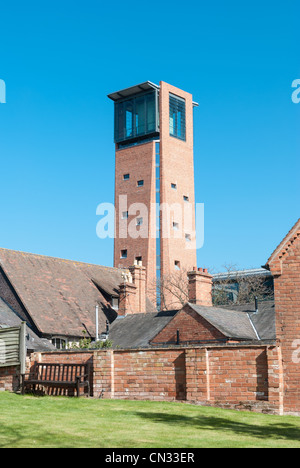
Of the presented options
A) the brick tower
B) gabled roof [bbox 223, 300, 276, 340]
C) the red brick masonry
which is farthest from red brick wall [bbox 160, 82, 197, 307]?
the red brick masonry

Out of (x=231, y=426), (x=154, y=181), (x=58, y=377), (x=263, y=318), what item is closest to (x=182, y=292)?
(x=154, y=181)

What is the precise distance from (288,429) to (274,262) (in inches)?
238

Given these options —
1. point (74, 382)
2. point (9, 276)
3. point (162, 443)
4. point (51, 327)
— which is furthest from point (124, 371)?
point (9, 276)

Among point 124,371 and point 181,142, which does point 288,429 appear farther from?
point 181,142

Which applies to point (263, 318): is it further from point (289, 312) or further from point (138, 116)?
point (138, 116)

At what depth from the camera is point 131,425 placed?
46.5ft

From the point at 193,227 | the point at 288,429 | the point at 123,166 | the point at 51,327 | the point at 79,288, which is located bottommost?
the point at 288,429

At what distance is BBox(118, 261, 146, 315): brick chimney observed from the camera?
40250 mm

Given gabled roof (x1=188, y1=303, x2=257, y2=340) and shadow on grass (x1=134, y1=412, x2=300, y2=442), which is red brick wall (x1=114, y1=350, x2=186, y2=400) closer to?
shadow on grass (x1=134, y1=412, x2=300, y2=442)

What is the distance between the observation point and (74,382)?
66.6 ft

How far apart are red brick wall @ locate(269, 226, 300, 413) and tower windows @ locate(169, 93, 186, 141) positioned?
61.0m

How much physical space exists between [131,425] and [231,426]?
8.32 ft

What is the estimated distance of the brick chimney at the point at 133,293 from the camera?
4025 centimetres
